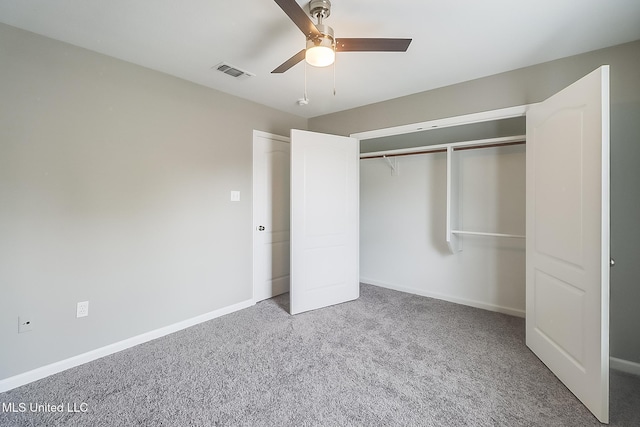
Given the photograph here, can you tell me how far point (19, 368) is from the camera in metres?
1.91

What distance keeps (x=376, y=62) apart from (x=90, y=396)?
124 inches

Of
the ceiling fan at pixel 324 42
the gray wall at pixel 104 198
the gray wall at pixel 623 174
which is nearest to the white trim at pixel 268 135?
the gray wall at pixel 104 198

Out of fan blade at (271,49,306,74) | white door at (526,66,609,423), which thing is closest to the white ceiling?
fan blade at (271,49,306,74)

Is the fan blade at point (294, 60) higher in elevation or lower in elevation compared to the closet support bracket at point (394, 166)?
higher

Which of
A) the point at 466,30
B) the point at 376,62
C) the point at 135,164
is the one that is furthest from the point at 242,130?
the point at 466,30

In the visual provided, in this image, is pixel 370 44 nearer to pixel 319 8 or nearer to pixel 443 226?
pixel 319 8

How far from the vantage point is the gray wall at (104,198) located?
6.24 ft

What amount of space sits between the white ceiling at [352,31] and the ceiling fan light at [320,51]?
0.36 metres

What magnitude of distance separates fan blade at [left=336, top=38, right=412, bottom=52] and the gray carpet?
2.12 meters

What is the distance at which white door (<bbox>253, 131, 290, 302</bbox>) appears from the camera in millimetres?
3424

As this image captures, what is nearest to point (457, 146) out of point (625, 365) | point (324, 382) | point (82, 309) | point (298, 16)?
point (625, 365)

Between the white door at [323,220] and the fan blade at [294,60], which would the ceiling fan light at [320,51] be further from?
the white door at [323,220]

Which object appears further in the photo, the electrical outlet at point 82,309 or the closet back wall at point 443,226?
the closet back wall at point 443,226

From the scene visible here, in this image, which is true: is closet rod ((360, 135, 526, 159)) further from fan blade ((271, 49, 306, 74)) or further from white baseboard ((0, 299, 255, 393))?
white baseboard ((0, 299, 255, 393))
